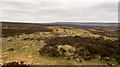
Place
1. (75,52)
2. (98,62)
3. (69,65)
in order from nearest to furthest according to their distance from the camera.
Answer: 1. (69,65)
2. (98,62)
3. (75,52)

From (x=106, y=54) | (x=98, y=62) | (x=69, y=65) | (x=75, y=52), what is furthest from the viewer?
(x=75, y=52)

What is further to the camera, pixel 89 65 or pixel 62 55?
pixel 62 55

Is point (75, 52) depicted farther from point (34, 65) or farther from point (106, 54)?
point (34, 65)

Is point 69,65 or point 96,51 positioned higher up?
point 96,51

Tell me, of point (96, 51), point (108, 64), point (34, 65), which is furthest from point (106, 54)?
point (34, 65)

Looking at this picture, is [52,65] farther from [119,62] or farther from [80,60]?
[119,62]

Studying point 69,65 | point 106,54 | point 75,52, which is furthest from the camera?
point 75,52

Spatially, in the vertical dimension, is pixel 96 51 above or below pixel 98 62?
above

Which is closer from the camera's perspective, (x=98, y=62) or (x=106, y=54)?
(x=98, y=62)

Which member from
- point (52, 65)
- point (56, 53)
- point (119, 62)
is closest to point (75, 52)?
point (56, 53)
